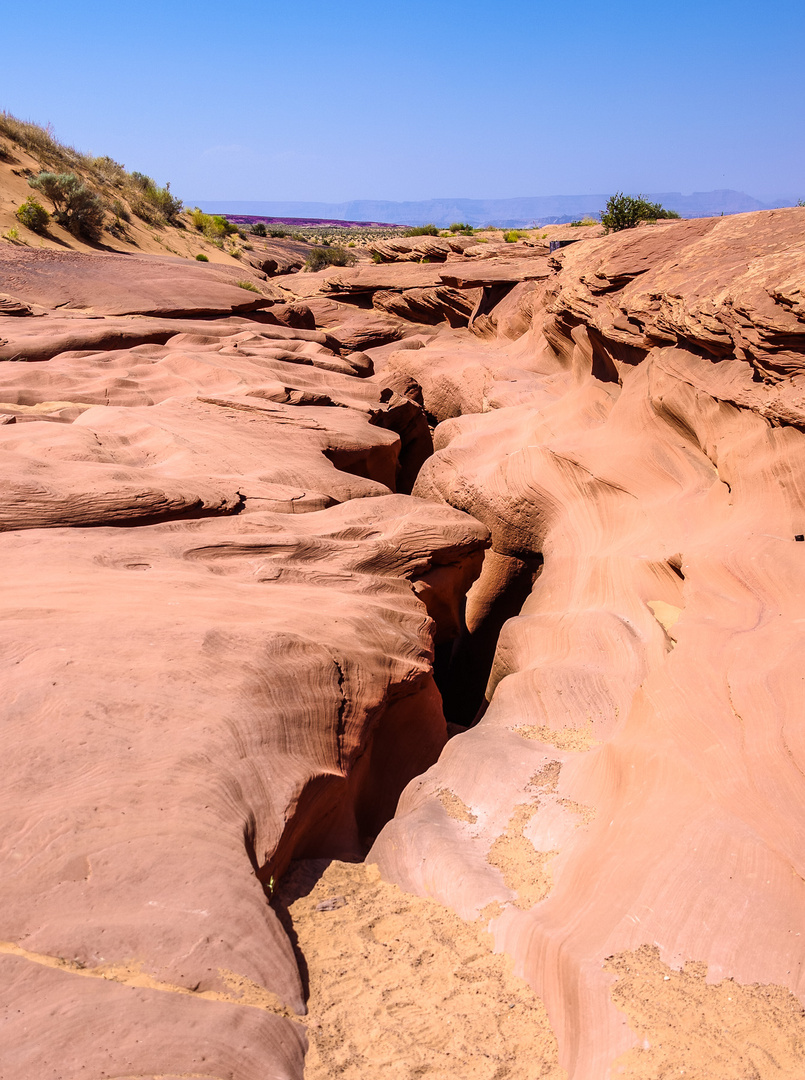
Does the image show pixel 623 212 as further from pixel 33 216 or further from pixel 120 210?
pixel 120 210

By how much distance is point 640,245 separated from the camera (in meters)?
9.52

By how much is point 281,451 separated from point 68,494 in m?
2.76

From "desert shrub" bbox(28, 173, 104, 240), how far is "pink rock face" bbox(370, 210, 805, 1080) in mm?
16947

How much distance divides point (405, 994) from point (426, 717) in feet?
8.85

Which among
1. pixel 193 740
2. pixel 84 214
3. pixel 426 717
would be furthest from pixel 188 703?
pixel 84 214

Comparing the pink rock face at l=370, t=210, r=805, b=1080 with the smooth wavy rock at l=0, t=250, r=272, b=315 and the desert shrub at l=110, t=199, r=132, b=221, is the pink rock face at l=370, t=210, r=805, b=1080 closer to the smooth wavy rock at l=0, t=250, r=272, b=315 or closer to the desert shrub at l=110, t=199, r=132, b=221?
the smooth wavy rock at l=0, t=250, r=272, b=315

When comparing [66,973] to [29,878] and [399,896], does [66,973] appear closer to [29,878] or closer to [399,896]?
[29,878]

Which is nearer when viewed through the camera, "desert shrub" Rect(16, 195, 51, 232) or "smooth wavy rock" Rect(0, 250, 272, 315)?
"smooth wavy rock" Rect(0, 250, 272, 315)

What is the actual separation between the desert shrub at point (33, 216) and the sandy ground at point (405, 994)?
69.4 ft

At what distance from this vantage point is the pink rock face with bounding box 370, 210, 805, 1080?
342cm

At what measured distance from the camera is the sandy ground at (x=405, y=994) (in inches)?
112

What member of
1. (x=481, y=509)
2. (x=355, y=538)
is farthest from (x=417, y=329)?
(x=355, y=538)

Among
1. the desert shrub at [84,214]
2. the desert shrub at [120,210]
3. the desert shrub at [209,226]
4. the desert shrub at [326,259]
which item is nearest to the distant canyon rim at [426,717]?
the desert shrub at [84,214]

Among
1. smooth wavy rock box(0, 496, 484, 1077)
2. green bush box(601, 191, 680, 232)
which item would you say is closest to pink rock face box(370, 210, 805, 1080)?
smooth wavy rock box(0, 496, 484, 1077)
